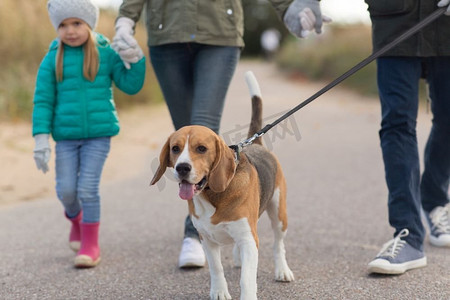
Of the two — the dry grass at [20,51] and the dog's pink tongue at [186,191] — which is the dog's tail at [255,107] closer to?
the dog's pink tongue at [186,191]

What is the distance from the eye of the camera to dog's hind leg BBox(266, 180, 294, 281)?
10.9ft

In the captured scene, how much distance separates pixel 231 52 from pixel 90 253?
1.57 m

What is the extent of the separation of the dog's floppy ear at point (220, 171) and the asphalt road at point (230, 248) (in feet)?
2.35

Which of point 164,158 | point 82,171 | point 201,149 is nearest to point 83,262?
point 82,171

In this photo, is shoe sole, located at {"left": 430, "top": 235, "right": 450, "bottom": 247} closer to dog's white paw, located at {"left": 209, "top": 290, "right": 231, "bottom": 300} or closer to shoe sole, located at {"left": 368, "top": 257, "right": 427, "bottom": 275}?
shoe sole, located at {"left": 368, "top": 257, "right": 427, "bottom": 275}

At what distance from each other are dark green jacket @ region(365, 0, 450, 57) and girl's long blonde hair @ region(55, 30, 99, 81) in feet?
5.79

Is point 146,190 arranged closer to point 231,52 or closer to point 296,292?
point 231,52

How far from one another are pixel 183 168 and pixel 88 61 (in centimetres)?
154

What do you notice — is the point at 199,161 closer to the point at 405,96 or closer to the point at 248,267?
the point at 248,267

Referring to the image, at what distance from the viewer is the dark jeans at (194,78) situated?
3744 mm

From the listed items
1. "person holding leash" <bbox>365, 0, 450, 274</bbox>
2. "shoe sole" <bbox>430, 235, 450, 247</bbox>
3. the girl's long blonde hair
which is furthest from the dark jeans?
"shoe sole" <bbox>430, 235, 450, 247</bbox>

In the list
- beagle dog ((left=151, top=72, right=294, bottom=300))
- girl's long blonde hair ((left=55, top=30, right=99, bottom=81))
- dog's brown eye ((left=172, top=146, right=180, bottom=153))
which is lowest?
beagle dog ((left=151, top=72, right=294, bottom=300))

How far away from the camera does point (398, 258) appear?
11.1 feet

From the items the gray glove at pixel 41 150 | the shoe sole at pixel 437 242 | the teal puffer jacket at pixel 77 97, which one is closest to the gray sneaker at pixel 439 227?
→ the shoe sole at pixel 437 242
